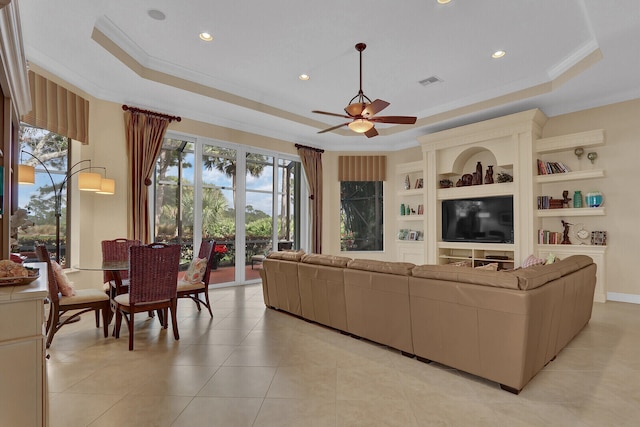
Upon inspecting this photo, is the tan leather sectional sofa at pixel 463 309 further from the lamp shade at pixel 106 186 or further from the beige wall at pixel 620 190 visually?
the lamp shade at pixel 106 186

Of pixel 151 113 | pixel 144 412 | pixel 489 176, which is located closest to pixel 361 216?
pixel 489 176

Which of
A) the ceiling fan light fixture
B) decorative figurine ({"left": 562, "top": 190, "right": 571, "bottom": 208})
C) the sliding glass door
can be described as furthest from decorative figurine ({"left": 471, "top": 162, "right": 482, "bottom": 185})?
the sliding glass door

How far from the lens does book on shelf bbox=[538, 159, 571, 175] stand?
5.40 meters

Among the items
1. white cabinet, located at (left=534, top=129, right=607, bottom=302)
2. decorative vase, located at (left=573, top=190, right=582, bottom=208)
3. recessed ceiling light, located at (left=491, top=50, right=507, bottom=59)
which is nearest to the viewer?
recessed ceiling light, located at (left=491, top=50, right=507, bottom=59)

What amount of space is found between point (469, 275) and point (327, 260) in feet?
5.05

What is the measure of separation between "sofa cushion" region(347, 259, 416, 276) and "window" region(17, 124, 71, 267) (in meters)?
4.10

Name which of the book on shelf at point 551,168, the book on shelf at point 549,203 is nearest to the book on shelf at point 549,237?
the book on shelf at point 549,203

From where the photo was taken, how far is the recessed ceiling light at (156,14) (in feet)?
11.3

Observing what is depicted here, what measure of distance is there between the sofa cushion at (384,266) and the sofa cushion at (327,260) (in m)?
0.10

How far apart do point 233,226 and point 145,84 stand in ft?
9.21

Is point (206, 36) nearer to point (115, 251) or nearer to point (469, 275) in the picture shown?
point (115, 251)

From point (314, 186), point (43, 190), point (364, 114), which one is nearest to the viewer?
point (364, 114)

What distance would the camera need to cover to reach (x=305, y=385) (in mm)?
2436

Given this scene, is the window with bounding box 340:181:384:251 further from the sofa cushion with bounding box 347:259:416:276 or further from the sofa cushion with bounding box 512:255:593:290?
the sofa cushion with bounding box 512:255:593:290
